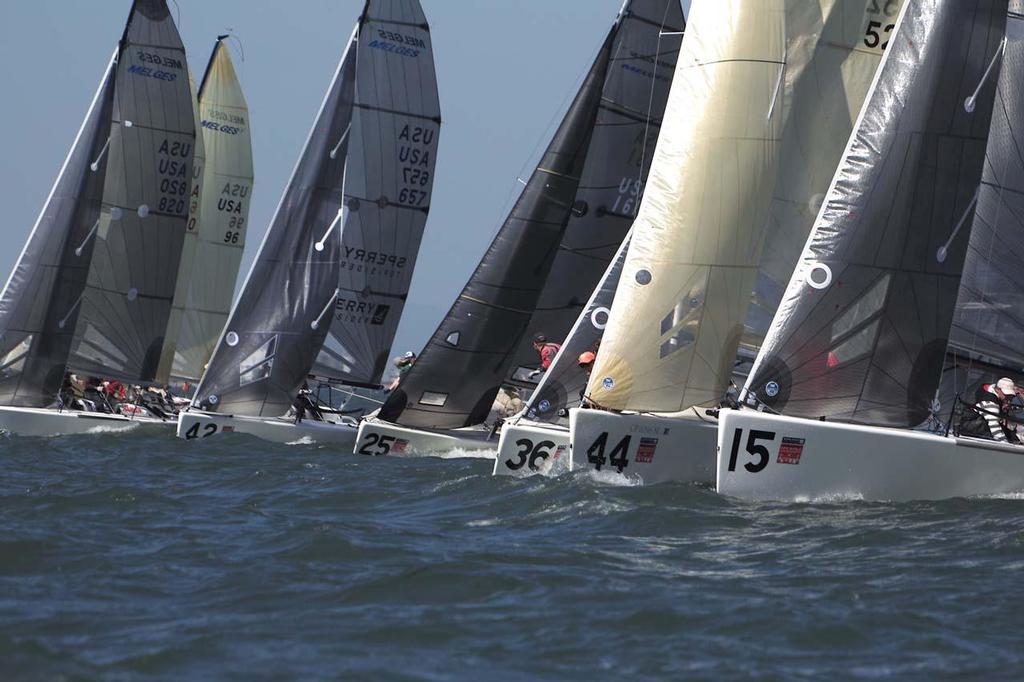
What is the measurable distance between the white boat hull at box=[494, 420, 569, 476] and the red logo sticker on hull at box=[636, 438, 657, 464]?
96 centimetres

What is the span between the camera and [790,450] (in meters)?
13.5

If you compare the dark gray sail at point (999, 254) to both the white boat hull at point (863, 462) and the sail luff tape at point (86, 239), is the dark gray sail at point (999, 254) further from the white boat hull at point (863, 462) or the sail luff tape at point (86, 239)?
the sail luff tape at point (86, 239)

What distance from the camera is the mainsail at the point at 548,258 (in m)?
19.8

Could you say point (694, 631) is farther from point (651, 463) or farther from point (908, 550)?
point (651, 463)

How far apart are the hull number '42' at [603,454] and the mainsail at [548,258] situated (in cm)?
472

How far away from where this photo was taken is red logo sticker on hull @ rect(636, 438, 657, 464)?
605 inches

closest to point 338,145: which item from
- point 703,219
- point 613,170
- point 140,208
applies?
point 140,208

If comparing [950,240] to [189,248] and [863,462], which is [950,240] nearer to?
[863,462]

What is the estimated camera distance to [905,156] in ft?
45.7

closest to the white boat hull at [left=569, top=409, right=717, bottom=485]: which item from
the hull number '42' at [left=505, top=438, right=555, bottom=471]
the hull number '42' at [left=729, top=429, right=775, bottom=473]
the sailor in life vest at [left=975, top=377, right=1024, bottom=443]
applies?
the hull number '42' at [left=505, top=438, right=555, bottom=471]

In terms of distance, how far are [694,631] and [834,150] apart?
→ 9405mm

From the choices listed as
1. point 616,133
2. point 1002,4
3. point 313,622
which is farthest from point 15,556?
point 616,133

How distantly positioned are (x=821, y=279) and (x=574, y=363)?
398 centimetres

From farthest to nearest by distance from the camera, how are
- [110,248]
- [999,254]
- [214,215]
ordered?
[214,215], [110,248], [999,254]
